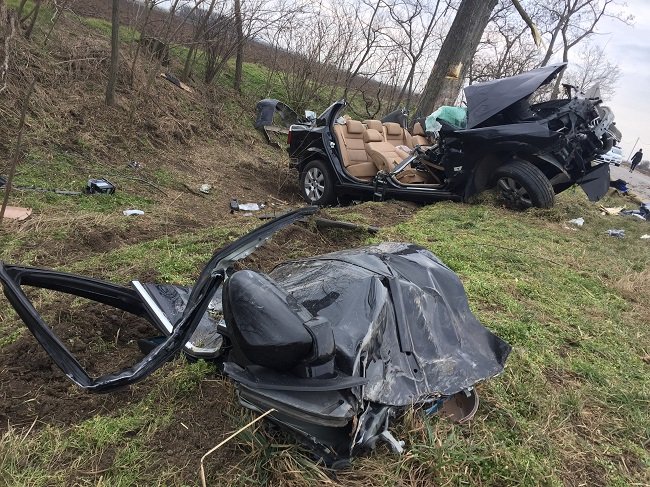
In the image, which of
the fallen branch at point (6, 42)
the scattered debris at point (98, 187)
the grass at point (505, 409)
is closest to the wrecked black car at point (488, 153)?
the grass at point (505, 409)

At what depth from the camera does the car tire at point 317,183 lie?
7504 millimetres

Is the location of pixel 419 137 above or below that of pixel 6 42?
above

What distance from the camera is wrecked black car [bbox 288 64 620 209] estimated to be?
20.1 feet

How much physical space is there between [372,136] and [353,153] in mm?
448

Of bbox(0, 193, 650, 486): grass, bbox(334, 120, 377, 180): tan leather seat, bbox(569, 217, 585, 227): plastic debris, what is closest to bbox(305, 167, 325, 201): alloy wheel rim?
bbox(334, 120, 377, 180): tan leather seat

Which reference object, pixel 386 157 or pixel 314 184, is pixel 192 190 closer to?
pixel 314 184

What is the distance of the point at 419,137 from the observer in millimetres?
8180

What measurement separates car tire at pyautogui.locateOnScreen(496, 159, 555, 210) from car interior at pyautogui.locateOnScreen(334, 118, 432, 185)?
3.15 ft

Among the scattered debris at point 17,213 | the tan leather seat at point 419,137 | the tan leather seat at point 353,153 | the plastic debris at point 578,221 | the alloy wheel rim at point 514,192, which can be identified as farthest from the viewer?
the tan leather seat at point 419,137

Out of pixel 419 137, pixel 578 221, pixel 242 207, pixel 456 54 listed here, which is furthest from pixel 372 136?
pixel 456 54

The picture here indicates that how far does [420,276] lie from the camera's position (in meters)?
2.41

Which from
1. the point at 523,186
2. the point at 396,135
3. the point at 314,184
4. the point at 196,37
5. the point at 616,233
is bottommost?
the point at 314,184

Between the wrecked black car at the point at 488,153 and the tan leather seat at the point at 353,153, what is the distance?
0.05 feet

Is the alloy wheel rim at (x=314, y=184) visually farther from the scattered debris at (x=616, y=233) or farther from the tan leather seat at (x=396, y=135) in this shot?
the scattered debris at (x=616, y=233)
